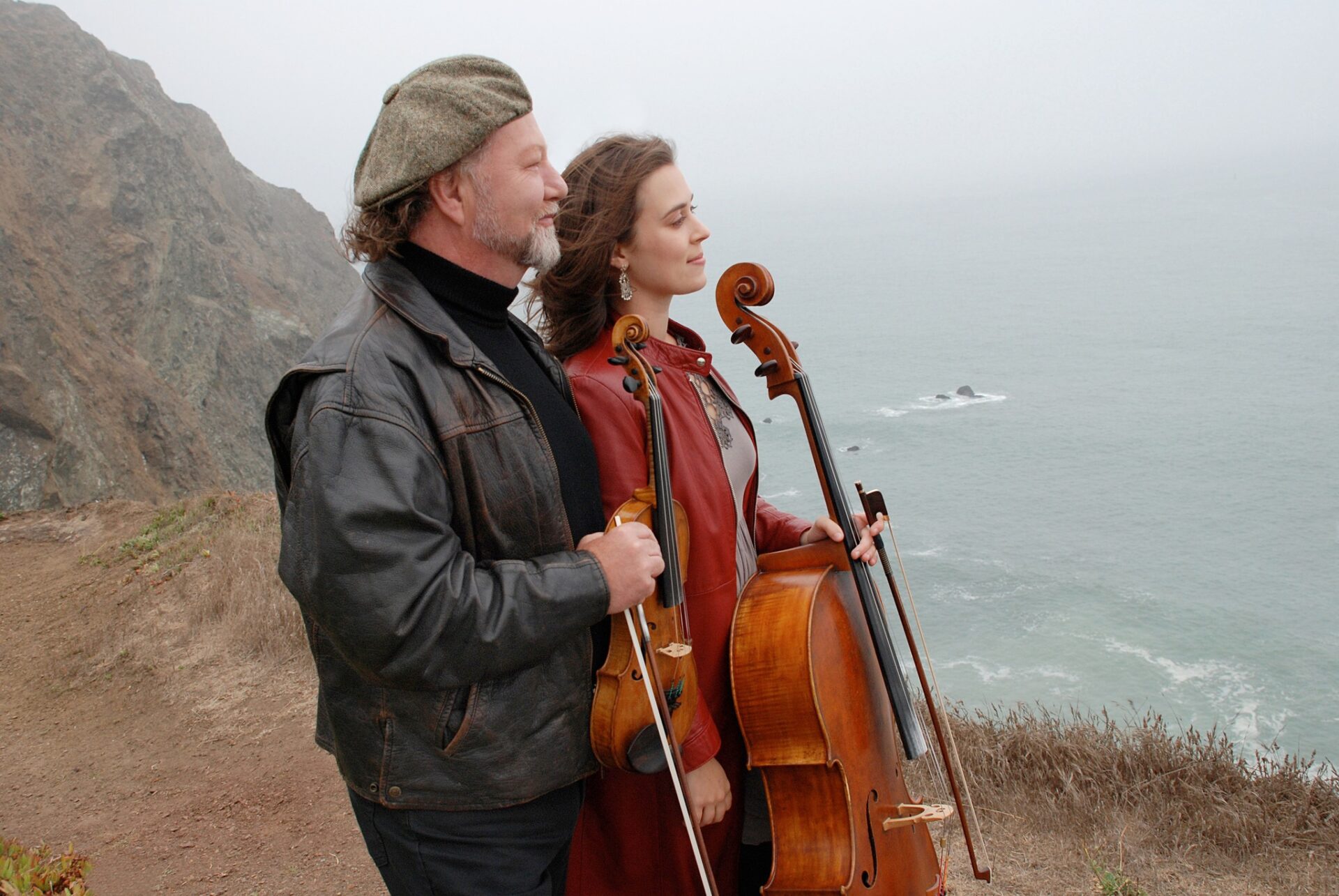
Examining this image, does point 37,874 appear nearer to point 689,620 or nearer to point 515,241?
point 689,620

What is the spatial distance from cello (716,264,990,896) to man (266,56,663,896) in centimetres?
47

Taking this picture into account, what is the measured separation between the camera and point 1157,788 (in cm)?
420

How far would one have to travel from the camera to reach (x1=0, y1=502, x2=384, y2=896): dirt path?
14.2ft

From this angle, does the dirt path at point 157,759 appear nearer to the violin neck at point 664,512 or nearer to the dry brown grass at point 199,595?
the dry brown grass at point 199,595

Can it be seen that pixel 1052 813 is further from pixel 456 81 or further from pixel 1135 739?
pixel 456 81

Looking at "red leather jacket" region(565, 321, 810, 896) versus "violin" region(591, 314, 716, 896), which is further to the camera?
"red leather jacket" region(565, 321, 810, 896)

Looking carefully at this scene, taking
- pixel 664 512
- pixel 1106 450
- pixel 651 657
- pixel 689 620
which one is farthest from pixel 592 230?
pixel 1106 450

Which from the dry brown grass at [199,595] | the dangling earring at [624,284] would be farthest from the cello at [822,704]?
the dry brown grass at [199,595]

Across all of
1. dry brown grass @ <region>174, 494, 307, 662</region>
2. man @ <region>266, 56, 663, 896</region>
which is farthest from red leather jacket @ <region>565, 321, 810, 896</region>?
dry brown grass @ <region>174, 494, 307, 662</region>

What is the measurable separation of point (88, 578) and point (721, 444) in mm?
6854

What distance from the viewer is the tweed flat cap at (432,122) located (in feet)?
6.27

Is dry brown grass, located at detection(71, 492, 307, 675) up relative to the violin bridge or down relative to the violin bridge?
down

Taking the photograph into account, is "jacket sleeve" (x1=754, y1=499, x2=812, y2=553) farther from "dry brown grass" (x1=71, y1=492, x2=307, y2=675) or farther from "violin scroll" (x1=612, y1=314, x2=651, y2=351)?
"dry brown grass" (x1=71, y1=492, x2=307, y2=675)

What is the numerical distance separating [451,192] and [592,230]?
1.91 ft
